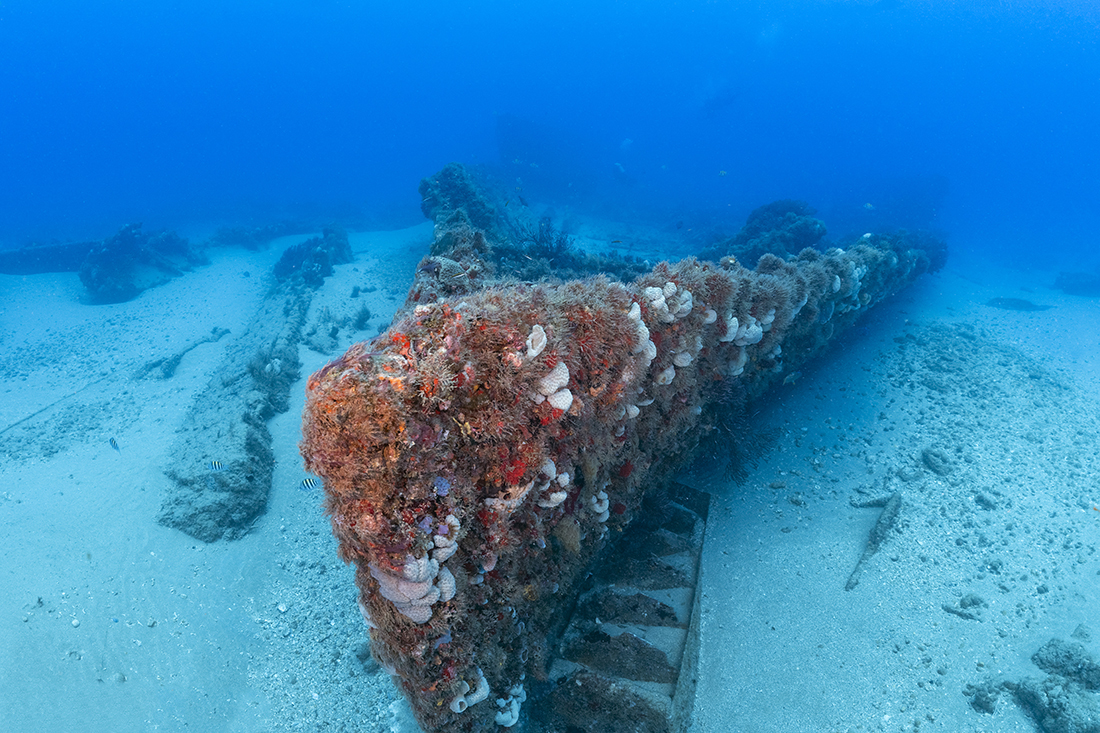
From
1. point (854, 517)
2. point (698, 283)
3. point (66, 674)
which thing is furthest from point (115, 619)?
point (854, 517)

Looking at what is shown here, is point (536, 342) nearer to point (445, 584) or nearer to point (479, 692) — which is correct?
point (445, 584)

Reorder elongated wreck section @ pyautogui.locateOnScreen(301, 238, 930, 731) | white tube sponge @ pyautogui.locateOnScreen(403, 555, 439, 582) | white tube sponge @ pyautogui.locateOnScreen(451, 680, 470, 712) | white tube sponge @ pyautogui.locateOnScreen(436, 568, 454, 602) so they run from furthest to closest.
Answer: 1. white tube sponge @ pyautogui.locateOnScreen(451, 680, 470, 712)
2. white tube sponge @ pyautogui.locateOnScreen(436, 568, 454, 602)
3. white tube sponge @ pyautogui.locateOnScreen(403, 555, 439, 582)
4. elongated wreck section @ pyautogui.locateOnScreen(301, 238, 930, 731)

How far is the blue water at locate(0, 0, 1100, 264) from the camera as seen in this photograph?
148 feet

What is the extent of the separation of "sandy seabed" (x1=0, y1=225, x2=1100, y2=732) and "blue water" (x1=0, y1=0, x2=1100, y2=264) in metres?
25.9

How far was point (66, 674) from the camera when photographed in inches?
229

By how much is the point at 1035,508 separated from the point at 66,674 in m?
15.2

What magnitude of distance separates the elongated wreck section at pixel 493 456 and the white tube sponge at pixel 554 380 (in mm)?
12

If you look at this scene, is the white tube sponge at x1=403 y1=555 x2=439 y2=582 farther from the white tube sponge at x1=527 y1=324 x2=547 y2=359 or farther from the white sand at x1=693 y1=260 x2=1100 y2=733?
the white sand at x1=693 y1=260 x2=1100 y2=733

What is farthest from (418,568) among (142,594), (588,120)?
(588,120)

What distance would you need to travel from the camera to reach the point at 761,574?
6.74m

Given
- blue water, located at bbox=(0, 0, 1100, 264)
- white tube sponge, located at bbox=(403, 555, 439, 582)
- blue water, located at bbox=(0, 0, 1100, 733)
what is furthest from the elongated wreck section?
blue water, located at bbox=(0, 0, 1100, 264)

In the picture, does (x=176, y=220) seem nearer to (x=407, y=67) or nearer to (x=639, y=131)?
(x=639, y=131)

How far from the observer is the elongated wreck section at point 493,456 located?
290 cm

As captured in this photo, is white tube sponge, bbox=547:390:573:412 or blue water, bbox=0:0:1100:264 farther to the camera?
blue water, bbox=0:0:1100:264
